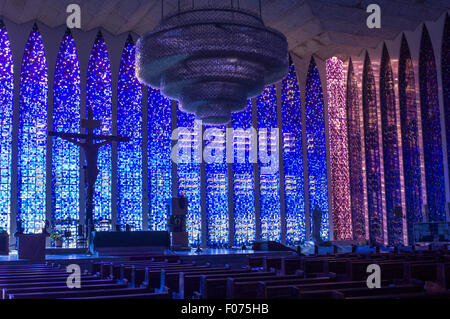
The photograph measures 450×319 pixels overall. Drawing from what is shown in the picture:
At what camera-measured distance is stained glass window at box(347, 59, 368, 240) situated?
2389 centimetres

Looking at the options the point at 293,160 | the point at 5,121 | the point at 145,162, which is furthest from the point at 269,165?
the point at 5,121

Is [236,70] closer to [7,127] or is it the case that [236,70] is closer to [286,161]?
[7,127]

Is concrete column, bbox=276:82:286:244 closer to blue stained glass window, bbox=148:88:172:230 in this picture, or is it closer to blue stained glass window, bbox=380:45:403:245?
blue stained glass window, bbox=380:45:403:245

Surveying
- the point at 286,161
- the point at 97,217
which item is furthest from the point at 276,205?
the point at 97,217

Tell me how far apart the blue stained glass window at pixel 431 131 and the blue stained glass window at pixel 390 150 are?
5.28ft

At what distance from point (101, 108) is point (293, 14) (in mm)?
8572

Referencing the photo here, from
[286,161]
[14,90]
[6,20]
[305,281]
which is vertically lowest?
[305,281]

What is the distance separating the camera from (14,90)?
2005cm

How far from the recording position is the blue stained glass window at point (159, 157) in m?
21.8

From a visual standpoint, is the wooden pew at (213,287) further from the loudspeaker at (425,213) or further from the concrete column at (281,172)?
the concrete column at (281,172)

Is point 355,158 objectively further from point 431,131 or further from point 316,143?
point 431,131

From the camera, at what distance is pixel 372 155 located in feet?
77.2

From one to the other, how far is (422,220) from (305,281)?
1718cm

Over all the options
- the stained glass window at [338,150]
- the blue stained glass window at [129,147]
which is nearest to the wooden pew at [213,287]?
the blue stained glass window at [129,147]
